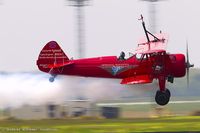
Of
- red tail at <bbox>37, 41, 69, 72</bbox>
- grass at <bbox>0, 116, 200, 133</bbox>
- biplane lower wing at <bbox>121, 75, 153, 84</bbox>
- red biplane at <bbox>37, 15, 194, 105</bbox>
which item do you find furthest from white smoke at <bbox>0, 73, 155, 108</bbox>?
biplane lower wing at <bbox>121, 75, 153, 84</bbox>

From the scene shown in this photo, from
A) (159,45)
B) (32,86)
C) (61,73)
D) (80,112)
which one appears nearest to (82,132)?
(61,73)

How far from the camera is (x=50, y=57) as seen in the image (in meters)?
37.2

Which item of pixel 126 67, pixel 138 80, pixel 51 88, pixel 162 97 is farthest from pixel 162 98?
pixel 51 88

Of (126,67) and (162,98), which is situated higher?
(126,67)

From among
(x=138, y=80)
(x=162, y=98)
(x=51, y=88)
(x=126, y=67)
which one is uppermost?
(x=126, y=67)

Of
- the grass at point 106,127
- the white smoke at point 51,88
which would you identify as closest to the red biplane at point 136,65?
the grass at point 106,127

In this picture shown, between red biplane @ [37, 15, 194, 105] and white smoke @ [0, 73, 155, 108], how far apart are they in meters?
5.51

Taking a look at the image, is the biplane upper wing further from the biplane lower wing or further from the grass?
the grass

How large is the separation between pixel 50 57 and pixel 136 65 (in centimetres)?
471

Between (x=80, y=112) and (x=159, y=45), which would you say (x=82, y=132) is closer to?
(x=159, y=45)

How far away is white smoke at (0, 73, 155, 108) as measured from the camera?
4331 cm

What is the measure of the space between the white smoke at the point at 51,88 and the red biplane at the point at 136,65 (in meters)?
5.51

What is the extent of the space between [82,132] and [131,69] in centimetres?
405

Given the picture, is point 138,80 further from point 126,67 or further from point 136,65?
point 126,67
